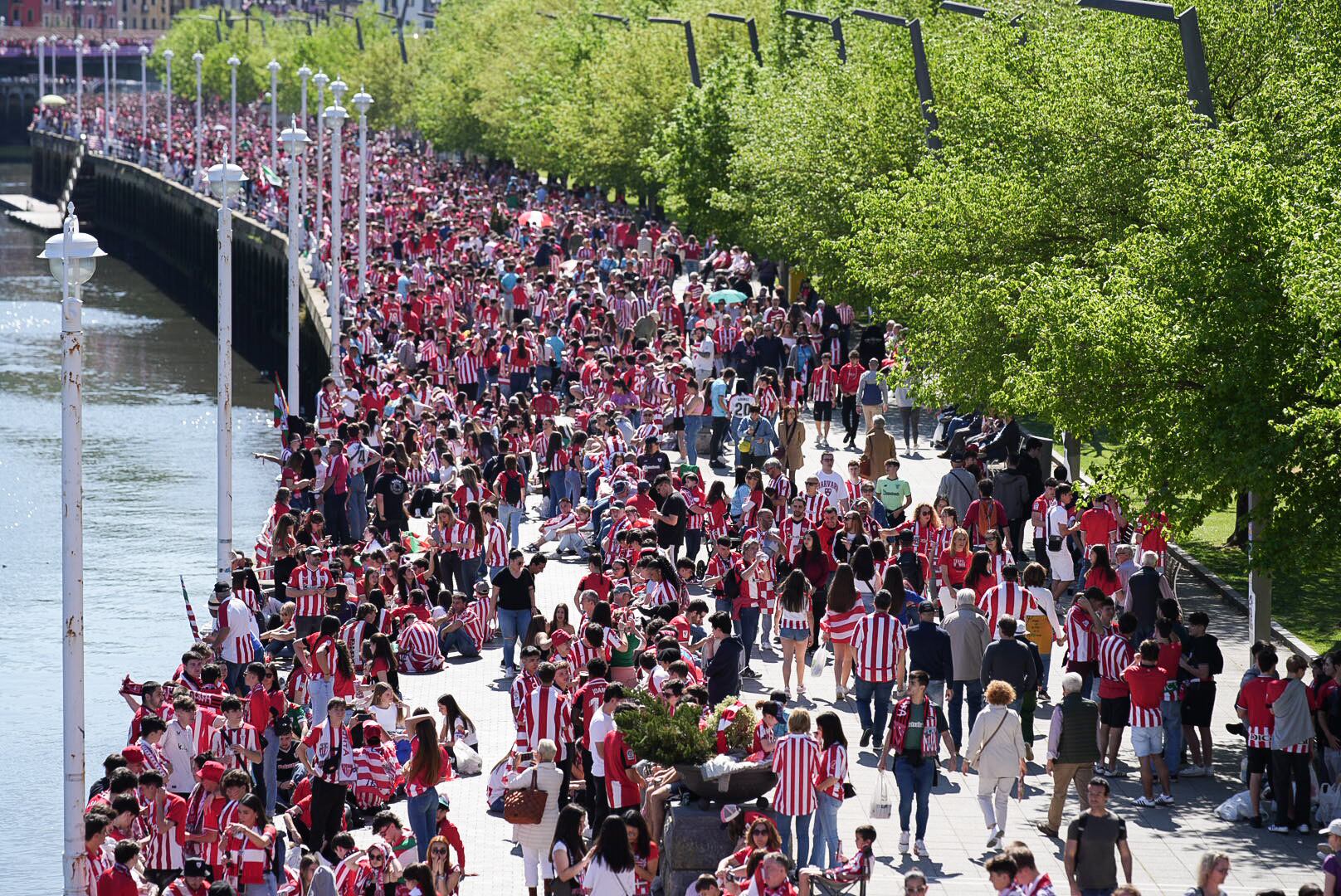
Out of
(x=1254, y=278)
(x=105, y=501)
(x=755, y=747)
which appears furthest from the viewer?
(x=105, y=501)

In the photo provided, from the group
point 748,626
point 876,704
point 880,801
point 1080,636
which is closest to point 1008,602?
point 1080,636

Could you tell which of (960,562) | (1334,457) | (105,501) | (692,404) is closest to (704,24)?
(105,501)

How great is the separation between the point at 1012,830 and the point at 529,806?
3.65 m

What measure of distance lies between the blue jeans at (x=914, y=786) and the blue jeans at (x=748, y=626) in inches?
188

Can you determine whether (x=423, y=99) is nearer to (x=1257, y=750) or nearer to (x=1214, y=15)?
(x=1214, y=15)

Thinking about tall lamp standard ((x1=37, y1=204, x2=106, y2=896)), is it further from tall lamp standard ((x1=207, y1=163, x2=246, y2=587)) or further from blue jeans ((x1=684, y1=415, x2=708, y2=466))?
blue jeans ((x1=684, y1=415, x2=708, y2=466))

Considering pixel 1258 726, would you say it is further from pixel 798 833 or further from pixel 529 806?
pixel 529 806

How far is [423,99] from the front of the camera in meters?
98.4

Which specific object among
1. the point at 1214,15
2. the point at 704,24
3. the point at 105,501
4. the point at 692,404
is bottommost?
the point at 105,501

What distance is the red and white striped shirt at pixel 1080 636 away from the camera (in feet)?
58.7

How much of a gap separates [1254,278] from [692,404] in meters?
12.9

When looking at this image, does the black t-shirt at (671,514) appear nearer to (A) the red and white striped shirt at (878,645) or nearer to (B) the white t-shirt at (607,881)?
(A) the red and white striped shirt at (878,645)

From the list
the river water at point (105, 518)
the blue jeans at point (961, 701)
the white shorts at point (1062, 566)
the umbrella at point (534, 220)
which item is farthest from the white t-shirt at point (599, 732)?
the umbrella at point (534, 220)

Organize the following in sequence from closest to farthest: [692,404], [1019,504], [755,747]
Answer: [755,747]
[1019,504]
[692,404]
